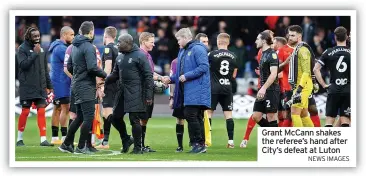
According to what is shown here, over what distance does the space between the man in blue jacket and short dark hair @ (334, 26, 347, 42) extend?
2372mm

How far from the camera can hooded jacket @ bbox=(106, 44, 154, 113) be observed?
17.7m

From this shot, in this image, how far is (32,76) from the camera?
64.5 feet

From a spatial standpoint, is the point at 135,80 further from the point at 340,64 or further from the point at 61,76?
the point at 340,64

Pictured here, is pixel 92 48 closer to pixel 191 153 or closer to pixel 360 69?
pixel 191 153

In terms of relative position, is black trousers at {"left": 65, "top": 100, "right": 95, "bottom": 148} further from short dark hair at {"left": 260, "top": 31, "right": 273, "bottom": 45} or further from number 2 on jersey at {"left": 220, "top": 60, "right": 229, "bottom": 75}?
short dark hair at {"left": 260, "top": 31, "right": 273, "bottom": 45}

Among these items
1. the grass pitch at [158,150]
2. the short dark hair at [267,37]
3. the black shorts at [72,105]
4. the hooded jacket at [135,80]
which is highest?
the short dark hair at [267,37]

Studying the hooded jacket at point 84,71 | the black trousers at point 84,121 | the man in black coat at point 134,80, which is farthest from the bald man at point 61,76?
the man in black coat at point 134,80

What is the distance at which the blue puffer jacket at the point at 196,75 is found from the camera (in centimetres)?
1802

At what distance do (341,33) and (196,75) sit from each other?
9.07 feet

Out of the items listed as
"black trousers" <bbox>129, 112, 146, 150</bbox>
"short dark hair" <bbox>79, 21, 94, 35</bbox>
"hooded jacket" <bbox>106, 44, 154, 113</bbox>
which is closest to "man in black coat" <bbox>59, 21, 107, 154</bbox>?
"short dark hair" <bbox>79, 21, 94, 35</bbox>

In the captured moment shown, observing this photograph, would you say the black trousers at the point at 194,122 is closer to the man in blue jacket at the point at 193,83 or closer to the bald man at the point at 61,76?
the man in blue jacket at the point at 193,83

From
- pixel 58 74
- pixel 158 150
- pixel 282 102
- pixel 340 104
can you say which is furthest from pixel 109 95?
pixel 340 104

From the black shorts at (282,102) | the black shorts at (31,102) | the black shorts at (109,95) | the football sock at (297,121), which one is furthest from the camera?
the black shorts at (282,102)
